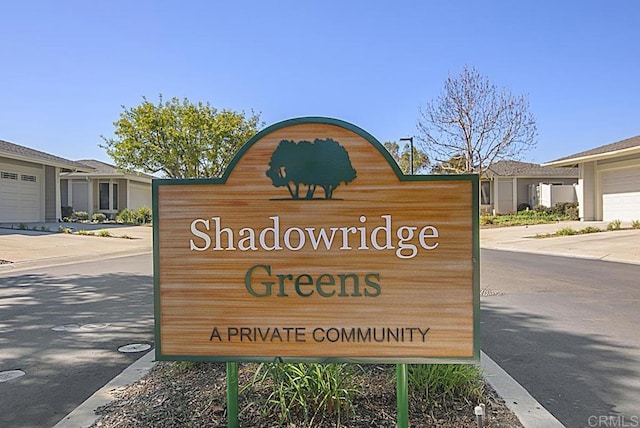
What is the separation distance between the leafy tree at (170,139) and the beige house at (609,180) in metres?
21.1

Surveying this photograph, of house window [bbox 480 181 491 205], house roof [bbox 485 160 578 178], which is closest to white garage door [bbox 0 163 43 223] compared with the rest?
house roof [bbox 485 160 578 178]

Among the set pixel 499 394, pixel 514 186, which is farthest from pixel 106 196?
pixel 499 394

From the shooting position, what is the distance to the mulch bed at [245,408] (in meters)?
3.06

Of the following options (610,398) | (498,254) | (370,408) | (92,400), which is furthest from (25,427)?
(498,254)

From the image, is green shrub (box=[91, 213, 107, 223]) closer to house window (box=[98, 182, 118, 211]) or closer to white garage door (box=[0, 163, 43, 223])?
house window (box=[98, 182, 118, 211])

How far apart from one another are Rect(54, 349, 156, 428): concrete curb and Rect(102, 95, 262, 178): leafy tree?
2559 centimetres

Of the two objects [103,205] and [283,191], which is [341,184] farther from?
[103,205]

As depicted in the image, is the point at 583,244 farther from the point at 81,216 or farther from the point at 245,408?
the point at 81,216

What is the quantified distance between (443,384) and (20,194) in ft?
92.5

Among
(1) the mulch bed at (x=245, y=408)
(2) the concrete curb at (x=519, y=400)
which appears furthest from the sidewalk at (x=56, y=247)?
(2) the concrete curb at (x=519, y=400)

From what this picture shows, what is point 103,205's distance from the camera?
1459 inches

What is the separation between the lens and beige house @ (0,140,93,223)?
80.2ft

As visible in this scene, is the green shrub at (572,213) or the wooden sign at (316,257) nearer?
the wooden sign at (316,257)

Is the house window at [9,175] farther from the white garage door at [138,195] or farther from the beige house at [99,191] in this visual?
the white garage door at [138,195]
